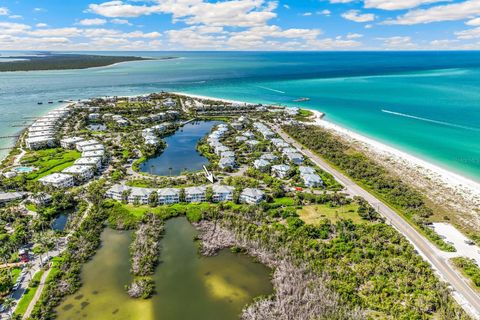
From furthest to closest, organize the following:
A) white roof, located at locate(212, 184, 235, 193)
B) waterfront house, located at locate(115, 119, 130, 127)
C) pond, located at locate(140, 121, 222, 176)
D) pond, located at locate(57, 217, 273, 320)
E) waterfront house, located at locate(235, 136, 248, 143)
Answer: waterfront house, located at locate(115, 119, 130, 127) < waterfront house, located at locate(235, 136, 248, 143) < pond, located at locate(140, 121, 222, 176) < white roof, located at locate(212, 184, 235, 193) < pond, located at locate(57, 217, 273, 320)

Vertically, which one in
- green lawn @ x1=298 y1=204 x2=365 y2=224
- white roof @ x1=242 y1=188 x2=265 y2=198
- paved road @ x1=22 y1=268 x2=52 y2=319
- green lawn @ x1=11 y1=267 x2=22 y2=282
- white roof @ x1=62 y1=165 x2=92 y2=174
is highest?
white roof @ x1=62 y1=165 x2=92 y2=174

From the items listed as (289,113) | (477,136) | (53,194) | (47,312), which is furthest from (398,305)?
(289,113)

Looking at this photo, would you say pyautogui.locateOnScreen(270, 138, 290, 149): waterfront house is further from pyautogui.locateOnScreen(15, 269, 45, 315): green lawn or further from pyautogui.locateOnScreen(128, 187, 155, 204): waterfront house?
pyautogui.locateOnScreen(15, 269, 45, 315): green lawn

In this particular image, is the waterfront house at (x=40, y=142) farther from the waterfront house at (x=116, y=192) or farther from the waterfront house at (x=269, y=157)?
the waterfront house at (x=269, y=157)

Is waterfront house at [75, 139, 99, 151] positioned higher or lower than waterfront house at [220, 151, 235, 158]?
higher

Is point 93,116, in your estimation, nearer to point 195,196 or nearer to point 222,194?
point 195,196

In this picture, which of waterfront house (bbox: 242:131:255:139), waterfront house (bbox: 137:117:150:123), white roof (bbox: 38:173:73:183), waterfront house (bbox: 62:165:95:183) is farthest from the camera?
waterfront house (bbox: 137:117:150:123)

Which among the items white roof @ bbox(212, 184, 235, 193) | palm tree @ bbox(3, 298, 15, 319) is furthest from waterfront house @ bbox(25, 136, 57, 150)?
palm tree @ bbox(3, 298, 15, 319)
